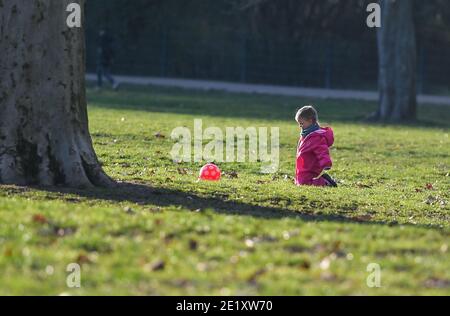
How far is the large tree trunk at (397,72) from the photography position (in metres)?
29.8

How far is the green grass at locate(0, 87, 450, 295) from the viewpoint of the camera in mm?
7879

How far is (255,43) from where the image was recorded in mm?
45062

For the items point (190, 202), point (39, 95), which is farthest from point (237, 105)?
point (190, 202)

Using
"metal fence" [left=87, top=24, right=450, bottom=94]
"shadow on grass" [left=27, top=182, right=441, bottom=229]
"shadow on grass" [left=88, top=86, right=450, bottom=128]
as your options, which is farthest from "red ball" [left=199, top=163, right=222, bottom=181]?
"metal fence" [left=87, top=24, right=450, bottom=94]

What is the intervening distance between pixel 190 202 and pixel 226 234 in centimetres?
250

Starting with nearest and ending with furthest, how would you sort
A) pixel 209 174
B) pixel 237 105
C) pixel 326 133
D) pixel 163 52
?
pixel 326 133
pixel 209 174
pixel 237 105
pixel 163 52

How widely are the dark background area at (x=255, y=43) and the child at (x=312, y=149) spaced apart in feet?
98.7

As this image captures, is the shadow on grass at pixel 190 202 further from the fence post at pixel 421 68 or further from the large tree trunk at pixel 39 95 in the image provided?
the fence post at pixel 421 68

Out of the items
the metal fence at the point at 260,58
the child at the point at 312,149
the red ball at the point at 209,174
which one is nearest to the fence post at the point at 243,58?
the metal fence at the point at 260,58

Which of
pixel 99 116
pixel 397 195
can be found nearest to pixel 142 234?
pixel 397 195

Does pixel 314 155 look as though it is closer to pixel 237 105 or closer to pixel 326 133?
pixel 326 133

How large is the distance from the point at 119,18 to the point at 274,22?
6.44m

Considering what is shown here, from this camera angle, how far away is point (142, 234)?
905 centimetres
